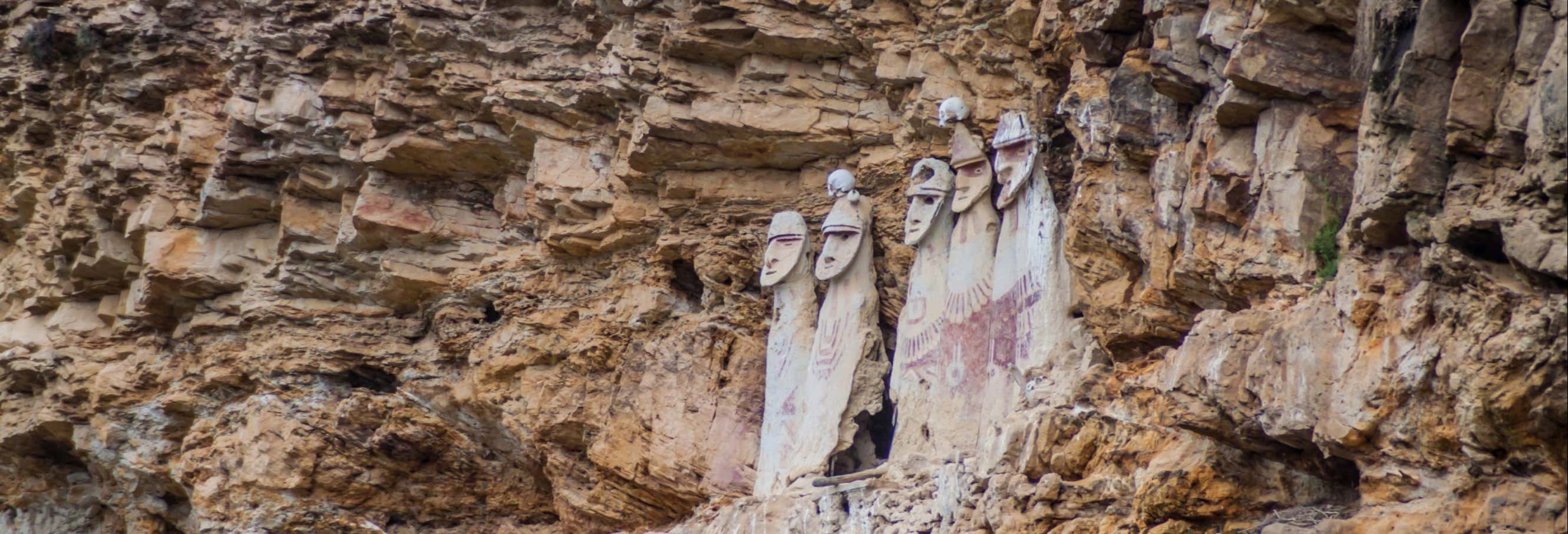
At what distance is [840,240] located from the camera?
A: 10.8 meters

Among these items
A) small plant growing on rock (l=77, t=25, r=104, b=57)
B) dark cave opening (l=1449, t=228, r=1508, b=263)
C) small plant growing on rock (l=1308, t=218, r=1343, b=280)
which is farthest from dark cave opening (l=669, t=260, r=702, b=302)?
dark cave opening (l=1449, t=228, r=1508, b=263)

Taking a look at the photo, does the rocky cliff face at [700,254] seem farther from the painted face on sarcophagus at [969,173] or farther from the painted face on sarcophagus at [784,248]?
the painted face on sarcophagus at [784,248]

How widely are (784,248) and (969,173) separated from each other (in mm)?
1540

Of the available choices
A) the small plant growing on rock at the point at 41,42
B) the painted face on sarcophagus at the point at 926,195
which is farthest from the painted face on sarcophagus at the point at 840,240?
the small plant growing on rock at the point at 41,42

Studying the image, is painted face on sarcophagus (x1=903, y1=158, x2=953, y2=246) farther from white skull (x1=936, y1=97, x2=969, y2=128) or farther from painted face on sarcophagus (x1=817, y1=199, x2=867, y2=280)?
painted face on sarcophagus (x1=817, y1=199, x2=867, y2=280)

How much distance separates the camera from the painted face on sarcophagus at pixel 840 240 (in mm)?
10742

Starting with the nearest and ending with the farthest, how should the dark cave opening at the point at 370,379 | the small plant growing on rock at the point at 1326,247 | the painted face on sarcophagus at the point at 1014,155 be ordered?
the small plant growing on rock at the point at 1326,247
the painted face on sarcophagus at the point at 1014,155
the dark cave opening at the point at 370,379

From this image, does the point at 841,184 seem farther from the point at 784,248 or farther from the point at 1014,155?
the point at 1014,155

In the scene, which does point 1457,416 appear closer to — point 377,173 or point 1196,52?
point 1196,52

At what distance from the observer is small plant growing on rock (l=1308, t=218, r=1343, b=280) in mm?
6938

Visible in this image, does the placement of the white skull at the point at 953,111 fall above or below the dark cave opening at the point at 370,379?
above

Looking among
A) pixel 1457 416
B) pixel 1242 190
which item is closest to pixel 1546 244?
pixel 1457 416

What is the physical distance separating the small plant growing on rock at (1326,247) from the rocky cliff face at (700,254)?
2cm

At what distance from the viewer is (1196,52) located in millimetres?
8055
